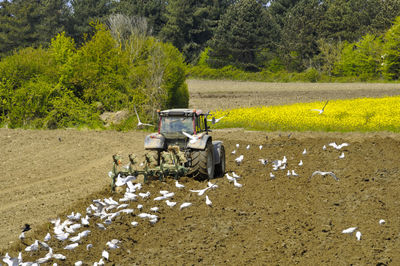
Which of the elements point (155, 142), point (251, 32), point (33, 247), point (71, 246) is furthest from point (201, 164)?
point (251, 32)

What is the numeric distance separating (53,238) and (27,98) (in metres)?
20.9

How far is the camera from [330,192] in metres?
11.9

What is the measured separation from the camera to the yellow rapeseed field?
1033 inches

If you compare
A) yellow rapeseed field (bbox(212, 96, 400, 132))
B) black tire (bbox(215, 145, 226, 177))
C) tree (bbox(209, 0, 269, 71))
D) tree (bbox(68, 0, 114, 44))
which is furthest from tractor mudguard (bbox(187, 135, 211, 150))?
tree (bbox(68, 0, 114, 44))

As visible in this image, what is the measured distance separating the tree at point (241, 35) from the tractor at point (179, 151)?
61.7 meters

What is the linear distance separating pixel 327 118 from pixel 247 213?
1932 cm

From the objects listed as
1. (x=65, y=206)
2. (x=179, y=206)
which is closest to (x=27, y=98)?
(x=65, y=206)

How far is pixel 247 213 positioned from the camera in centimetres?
1013

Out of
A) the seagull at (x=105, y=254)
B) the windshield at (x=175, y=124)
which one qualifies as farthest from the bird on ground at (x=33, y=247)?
the windshield at (x=175, y=124)

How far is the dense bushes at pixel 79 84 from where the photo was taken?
28797 mm

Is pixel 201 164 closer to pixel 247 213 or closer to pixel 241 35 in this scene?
pixel 247 213

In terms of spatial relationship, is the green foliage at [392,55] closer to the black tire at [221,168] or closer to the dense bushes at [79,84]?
the dense bushes at [79,84]

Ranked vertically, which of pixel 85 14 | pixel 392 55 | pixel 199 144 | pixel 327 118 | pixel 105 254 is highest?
pixel 85 14

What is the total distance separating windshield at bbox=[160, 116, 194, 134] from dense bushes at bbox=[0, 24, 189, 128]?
15929mm
